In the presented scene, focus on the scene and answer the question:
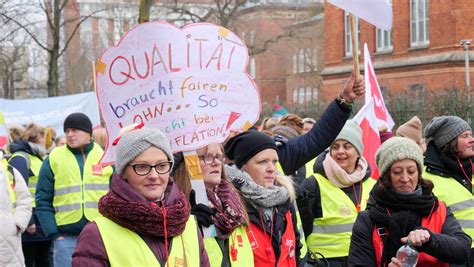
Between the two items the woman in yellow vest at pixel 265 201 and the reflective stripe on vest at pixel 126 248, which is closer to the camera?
the reflective stripe on vest at pixel 126 248

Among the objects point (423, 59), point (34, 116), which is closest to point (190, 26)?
point (34, 116)

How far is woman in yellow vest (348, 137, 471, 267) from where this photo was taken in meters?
4.55

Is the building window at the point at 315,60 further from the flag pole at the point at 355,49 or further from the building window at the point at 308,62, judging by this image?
the flag pole at the point at 355,49

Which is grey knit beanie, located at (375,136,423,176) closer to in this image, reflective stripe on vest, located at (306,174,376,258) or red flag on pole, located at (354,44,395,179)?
reflective stripe on vest, located at (306,174,376,258)

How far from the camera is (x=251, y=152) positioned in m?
4.88

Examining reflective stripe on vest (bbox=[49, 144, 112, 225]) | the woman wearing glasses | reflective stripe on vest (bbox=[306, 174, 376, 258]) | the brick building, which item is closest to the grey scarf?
the woman wearing glasses

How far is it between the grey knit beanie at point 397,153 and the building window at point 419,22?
2808cm

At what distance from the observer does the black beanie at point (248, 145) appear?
16.0 feet

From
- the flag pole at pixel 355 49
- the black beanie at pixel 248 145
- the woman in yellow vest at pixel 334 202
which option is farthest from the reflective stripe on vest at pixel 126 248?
the woman in yellow vest at pixel 334 202

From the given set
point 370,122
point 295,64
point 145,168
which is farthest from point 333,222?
point 295,64

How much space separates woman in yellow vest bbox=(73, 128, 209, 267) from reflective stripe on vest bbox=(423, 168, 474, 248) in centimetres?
237

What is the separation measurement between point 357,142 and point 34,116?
547 inches

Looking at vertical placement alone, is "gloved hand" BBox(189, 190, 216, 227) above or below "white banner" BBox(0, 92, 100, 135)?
below

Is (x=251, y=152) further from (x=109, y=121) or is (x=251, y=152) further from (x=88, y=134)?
(x=88, y=134)
